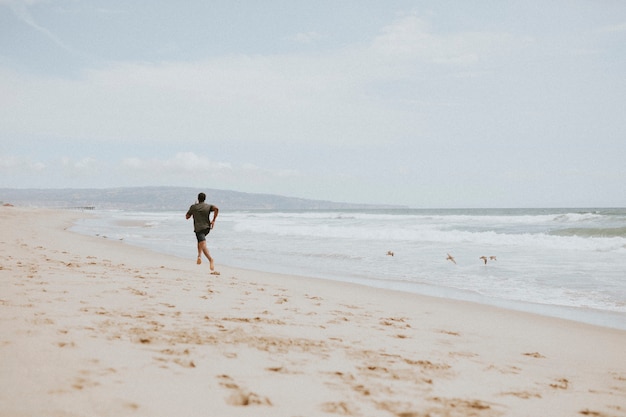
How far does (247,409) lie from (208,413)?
260 millimetres

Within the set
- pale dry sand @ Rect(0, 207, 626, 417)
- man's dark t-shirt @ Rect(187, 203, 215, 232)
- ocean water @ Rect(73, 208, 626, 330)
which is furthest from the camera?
man's dark t-shirt @ Rect(187, 203, 215, 232)

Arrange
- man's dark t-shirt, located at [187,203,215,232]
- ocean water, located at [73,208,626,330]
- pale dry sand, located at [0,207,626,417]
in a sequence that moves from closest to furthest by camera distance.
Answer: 1. pale dry sand, located at [0,207,626,417]
2. ocean water, located at [73,208,626,330]
3. man's dark t-shirt, located at [187,203,215,232]

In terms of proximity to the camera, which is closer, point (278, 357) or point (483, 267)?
point (278, 357)

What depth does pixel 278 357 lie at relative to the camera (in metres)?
4.28

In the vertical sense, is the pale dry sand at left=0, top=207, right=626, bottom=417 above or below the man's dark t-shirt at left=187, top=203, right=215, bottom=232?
below

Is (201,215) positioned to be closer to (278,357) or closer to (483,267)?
(278,357)

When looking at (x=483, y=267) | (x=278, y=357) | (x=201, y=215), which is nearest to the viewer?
(x=278, y=357)

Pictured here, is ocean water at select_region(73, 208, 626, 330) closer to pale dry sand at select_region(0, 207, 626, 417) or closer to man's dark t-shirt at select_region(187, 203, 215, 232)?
pale dry sand at select_region(0, 207, 626, 417)

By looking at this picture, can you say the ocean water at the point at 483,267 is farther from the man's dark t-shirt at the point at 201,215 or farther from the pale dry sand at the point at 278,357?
the man's dark t-shirt at the point at 201,215

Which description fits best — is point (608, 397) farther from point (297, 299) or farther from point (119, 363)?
point (297, 299)

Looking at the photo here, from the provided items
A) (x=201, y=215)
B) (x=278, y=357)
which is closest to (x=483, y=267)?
(x=201, y=215)

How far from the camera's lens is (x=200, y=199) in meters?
11.7

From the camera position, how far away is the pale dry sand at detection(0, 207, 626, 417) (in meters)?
3.16

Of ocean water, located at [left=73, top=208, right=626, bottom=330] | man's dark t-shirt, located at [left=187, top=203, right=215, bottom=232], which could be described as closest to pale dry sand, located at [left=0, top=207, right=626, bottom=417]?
ocean water, located at [left=73, top=208, right=626, bottom=330]
